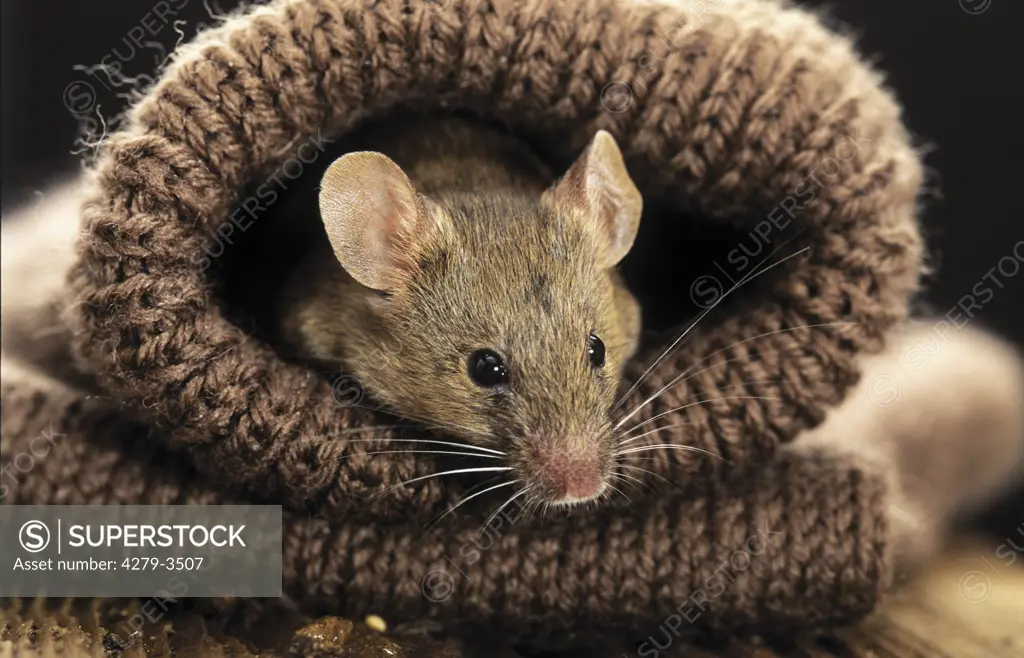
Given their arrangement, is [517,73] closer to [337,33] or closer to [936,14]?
[337,33]

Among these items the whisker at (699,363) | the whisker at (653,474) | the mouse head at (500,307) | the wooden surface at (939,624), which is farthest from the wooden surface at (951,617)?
the mouse head at (500,307)

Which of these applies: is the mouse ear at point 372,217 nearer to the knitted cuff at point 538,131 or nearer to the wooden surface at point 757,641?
the knitted cuff at point 538,131

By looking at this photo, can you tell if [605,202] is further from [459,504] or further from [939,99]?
[939,99]

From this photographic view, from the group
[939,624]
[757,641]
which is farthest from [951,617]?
[757,641]

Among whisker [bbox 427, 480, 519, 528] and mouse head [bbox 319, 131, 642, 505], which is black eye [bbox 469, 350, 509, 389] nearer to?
mouse head [bbox 319, 131, 642, 505]

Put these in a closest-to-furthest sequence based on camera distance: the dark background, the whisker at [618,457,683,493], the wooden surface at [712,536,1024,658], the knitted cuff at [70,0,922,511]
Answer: the knitted cuff at [70,0,922,511]
the whisker at [618,457,683,493]
the wooden surface at [712,536,1024,658]
the dark background

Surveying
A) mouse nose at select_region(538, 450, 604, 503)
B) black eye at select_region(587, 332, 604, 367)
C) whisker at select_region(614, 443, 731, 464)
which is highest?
black eye at select_region(587, 332, 604, 367)

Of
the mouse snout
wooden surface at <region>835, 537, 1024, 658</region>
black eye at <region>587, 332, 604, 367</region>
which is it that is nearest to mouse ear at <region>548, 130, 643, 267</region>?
black eye at <region>587, 332, 604, 367</region>
